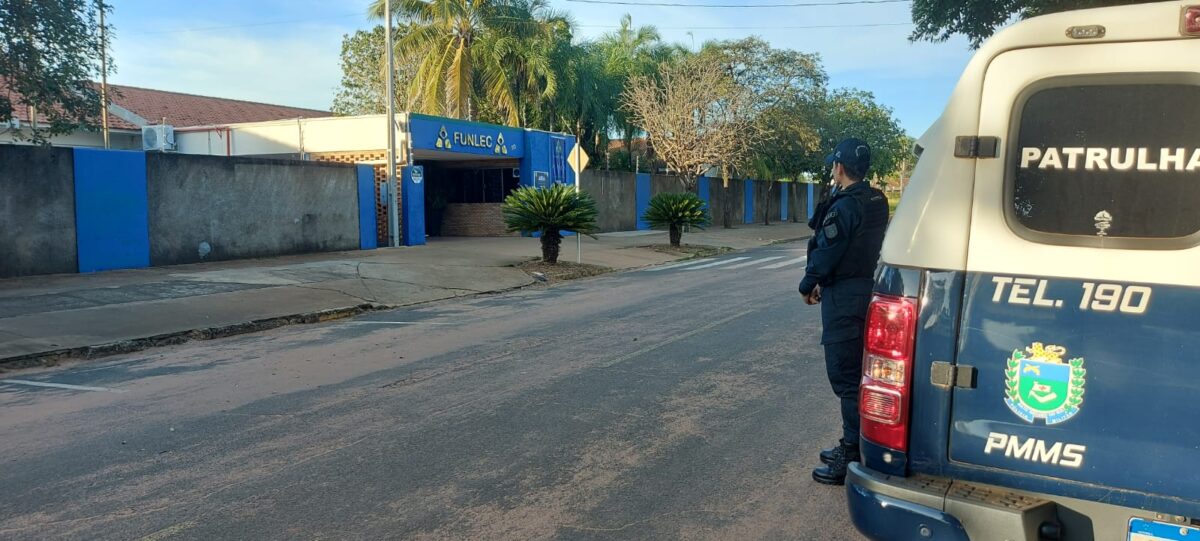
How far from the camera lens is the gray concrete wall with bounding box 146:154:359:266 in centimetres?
1560

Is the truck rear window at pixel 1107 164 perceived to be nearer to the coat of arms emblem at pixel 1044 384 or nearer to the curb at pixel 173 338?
the coat of arms emblem at pixel 1044 384

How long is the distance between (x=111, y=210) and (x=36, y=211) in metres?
1.28

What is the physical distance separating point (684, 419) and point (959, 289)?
3155 mm

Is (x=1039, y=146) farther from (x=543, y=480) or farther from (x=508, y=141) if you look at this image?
(x=508, y=141)

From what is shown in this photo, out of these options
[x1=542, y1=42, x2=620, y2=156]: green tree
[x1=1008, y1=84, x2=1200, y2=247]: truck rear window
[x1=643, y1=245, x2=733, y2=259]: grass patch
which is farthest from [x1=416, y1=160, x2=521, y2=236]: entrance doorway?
[x1=1008, y1=84, x2=1200, y2=247]: truck rear window

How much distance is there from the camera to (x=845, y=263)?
4168 millimetres

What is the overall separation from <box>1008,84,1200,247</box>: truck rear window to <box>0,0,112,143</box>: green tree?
13.7m

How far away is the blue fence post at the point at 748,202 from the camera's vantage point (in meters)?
40.9

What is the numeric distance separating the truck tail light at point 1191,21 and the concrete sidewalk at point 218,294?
960 cm

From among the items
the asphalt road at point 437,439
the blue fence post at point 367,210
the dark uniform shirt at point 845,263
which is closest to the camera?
the asphalt road at point 437,439

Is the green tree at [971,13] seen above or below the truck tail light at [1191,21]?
above

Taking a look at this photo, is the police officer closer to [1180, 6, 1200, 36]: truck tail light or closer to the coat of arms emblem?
the coat of arms emblem

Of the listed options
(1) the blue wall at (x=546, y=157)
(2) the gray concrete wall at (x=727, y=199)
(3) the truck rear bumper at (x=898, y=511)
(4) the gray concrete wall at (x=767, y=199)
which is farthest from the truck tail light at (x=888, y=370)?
(4) the gray concrete wall at (x=767, y=199)

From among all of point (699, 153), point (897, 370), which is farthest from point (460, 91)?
point (897, 370)
